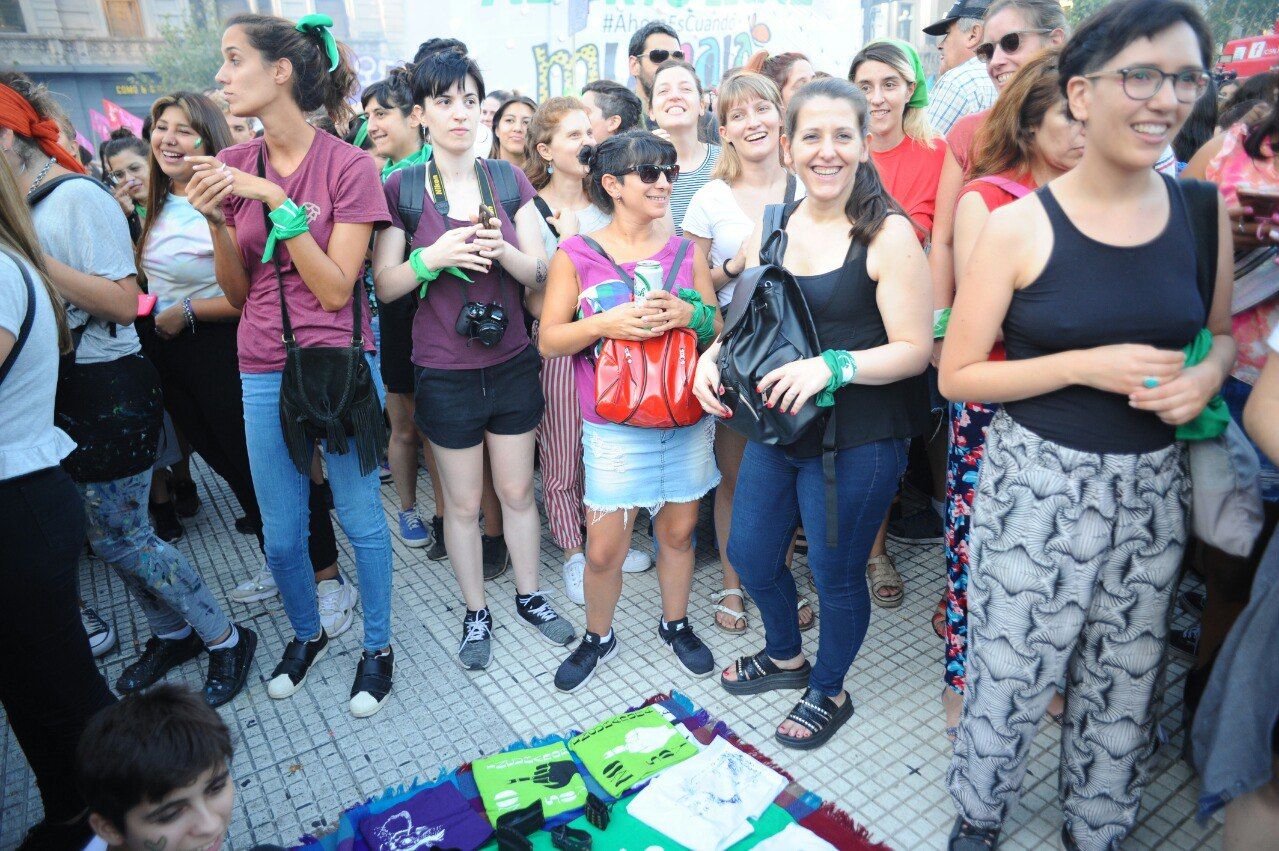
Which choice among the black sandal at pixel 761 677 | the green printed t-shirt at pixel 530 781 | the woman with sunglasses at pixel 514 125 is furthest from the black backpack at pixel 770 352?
the woman with sunglasses at pixel 514 125

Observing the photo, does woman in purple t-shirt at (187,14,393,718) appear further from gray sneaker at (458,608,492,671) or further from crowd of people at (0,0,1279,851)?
gray sneaker at (458,608,492,671)

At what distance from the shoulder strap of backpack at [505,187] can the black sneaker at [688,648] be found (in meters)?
1.77

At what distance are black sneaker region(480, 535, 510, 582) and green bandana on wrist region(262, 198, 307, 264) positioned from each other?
5.94 feet

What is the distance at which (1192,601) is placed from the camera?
338 centimetres

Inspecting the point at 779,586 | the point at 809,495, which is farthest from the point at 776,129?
the point at 779,586

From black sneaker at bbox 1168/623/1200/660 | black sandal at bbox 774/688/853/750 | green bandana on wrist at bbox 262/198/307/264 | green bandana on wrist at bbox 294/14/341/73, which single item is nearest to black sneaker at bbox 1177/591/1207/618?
black sneaker at bbox 1168/623/1200/660

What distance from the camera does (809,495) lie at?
2.54 m

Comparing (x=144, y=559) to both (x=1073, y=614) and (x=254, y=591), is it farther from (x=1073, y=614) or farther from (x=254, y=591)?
(x=1073, y=614)

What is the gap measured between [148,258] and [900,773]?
3523 mm

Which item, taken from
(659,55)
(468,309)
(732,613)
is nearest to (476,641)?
(732,613)

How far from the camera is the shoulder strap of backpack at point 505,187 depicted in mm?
3160

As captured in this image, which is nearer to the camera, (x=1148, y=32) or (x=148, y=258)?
(x=1148, y=32)

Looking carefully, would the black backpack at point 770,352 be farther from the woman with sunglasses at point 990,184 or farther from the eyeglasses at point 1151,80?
the eyeglasses at point 1151,80

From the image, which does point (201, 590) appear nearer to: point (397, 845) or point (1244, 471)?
point (397, 845)
